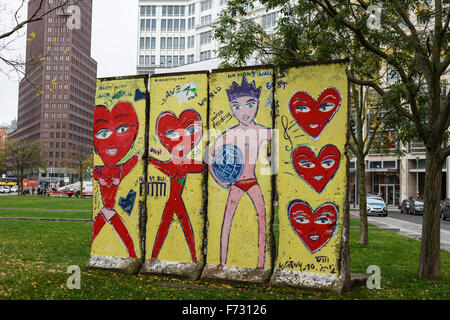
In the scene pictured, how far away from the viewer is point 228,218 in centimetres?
798

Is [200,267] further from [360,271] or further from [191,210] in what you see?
[360,271]

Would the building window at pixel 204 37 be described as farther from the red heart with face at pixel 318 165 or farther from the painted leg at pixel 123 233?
the red heart with face at pixel 318 165

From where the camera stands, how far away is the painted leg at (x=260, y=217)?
303 inches

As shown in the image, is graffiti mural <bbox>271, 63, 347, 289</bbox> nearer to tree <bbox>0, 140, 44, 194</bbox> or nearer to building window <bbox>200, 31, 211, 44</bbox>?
tree <bbox>0, 140, 44, 194</bbox>

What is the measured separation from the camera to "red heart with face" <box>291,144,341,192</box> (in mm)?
7367

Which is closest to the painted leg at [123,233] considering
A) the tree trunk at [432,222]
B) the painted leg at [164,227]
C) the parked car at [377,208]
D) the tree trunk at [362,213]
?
the painted leg at [164,227]

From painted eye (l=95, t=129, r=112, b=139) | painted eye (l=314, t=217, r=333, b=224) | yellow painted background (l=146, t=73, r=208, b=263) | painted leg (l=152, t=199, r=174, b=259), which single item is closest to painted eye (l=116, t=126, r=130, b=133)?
painted eye (l=95, t=129, r=112, b=139)

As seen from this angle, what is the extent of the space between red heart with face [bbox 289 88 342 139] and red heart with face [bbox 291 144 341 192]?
31 cm

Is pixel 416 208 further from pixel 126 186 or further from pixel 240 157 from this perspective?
pixel 126 186

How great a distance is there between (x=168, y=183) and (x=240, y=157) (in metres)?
1.53

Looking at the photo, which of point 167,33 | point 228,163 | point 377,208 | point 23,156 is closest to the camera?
point 228,163

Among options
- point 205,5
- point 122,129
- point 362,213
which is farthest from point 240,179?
point 205,5

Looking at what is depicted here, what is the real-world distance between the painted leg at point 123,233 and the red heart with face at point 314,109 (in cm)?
399

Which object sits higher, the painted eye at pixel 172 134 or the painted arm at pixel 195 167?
the painted eye at pixel 172 134
